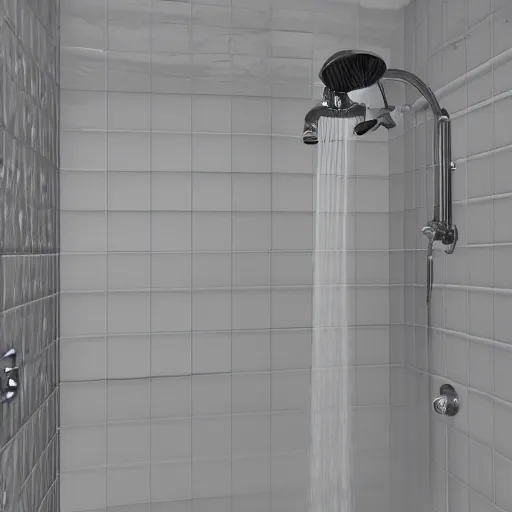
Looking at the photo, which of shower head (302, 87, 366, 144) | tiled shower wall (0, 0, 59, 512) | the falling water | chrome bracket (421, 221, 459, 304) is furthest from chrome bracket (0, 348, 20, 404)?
chrome bracket (421, 221, 459, 304)

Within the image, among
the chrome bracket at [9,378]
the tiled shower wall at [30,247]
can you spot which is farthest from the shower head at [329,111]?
the chrome bracket at [9,378]

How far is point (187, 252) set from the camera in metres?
1.36

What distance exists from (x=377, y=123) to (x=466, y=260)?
1.20 ft

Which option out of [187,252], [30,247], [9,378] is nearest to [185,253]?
[187,252]

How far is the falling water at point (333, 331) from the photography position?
138cm

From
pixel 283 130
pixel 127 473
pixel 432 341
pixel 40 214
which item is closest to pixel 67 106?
pixel 40 214

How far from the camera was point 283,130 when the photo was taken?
1387 mm

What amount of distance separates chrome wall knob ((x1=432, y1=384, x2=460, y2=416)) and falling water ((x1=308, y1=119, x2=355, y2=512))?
0.19 meters

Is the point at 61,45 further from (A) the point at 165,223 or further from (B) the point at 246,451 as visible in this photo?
(B) the point at 246,451

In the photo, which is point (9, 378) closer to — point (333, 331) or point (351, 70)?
point (333, 331)

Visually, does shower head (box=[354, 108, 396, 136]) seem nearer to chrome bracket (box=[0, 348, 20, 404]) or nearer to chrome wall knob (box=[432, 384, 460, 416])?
chrome wall knob (box=[432, 384, 460, 416])

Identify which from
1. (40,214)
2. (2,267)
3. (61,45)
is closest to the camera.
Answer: (2,267)

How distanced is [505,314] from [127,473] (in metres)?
0.87

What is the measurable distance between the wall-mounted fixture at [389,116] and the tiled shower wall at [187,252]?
5cm
